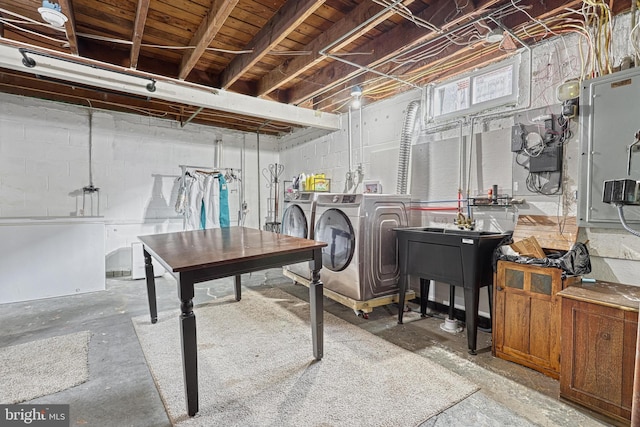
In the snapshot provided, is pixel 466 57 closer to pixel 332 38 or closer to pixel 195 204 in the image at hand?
pixel 332 38

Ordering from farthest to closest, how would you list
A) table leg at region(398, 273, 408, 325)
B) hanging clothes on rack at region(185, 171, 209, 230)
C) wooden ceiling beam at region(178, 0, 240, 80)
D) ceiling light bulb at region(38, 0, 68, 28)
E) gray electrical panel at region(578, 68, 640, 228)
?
hanging clothes on rack at region(185, 171, 209, 230) < table leg at region(398, 273, 408, 325) < wooden ceiling beam at region(178, 0, 240, 80) < ceiling light bulb at region(38, 0, 68, 28) < gray electrical panel at region(578, 68, 640, 228)

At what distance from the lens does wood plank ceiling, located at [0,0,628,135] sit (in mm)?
2240

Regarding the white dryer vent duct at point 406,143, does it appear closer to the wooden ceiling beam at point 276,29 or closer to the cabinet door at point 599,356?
the wooden ceiling beam at point 276,29

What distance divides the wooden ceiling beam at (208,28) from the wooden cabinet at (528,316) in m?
2.76

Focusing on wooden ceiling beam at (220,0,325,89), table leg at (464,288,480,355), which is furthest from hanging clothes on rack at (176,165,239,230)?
table leg at (464,288,480,355)

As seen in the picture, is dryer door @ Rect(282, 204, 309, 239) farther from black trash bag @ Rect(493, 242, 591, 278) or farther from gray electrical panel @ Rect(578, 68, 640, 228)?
gray electrical panel @ Rect(578, 68, 640, 228)

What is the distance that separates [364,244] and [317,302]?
950mm

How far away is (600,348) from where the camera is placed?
1.62 m

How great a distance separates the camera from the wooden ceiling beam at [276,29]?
219cm

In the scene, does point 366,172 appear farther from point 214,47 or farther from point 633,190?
point 633,190

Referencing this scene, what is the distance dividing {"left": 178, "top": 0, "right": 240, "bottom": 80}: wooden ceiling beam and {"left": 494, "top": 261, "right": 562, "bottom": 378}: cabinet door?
109 inches

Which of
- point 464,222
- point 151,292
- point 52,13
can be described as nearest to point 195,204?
point 151,292

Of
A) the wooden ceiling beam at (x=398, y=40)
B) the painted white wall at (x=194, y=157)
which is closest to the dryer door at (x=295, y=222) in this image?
the painted white wall at (x=194, y=157)

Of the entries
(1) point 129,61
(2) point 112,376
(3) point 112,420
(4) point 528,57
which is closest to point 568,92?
(4) point 528,57
